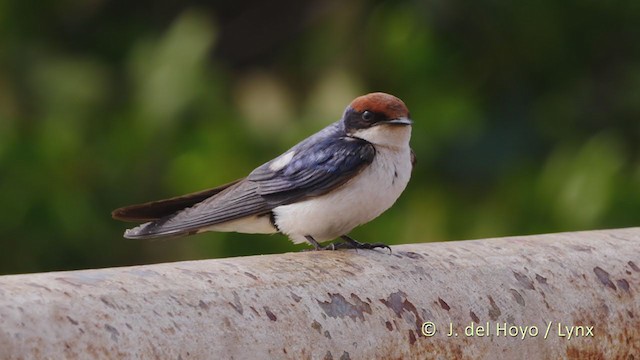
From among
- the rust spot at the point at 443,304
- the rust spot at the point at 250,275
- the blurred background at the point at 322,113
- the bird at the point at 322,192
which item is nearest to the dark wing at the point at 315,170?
the bird at the point at 322,192

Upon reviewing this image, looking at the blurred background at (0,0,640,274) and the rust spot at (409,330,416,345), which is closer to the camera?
the rust spot at (409,330,416,345)

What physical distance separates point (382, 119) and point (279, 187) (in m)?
0.22

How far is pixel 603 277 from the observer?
1.97 metres

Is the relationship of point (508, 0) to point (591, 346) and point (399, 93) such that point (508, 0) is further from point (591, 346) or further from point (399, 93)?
point (591, 346)

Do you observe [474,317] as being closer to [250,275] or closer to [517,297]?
[517,297]

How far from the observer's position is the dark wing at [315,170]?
88.8 inches

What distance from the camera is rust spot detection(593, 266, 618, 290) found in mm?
1960

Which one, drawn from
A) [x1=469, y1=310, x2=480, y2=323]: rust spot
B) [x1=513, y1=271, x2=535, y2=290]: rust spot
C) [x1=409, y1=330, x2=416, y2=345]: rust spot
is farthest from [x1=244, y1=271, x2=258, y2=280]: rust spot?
[x1=513, y1=271, x2=535, y2=290]: rust spot

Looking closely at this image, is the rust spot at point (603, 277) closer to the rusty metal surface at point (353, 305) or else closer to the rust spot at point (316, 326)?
the rusty metal surface at point (353, 305)

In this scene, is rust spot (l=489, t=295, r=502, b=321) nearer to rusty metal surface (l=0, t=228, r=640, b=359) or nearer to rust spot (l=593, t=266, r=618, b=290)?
rusty metal surface (l=0, t=228, r=640, b=359)

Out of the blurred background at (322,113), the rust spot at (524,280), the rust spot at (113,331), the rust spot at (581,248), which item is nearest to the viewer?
the rust spot at (113,331)

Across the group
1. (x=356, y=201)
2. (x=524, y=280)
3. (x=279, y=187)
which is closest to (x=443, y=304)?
(x=524, y=280)

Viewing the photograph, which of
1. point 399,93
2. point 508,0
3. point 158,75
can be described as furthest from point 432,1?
point 158,75

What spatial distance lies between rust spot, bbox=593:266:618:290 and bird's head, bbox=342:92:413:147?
0.44 metres
